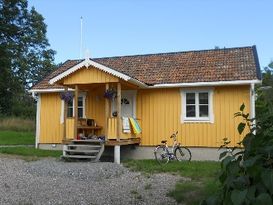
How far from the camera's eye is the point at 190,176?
12297mm

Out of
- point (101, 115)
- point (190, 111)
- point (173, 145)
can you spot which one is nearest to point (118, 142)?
point (173, 145)

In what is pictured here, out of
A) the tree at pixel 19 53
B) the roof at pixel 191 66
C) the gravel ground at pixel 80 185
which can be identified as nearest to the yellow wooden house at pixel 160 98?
the roof at pixel 191 66

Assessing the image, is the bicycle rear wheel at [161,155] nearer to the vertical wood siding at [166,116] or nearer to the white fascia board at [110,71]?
the vertical wood siding at [166,116]

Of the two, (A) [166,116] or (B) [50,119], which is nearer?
(A) [166,116]

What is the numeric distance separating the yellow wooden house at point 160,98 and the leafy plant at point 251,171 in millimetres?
12826

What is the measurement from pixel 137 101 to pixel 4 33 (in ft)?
113

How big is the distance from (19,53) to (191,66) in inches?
1347

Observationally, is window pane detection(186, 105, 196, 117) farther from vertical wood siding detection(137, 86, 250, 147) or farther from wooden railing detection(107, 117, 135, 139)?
wooden railing detection(107, 117, 135, 139)

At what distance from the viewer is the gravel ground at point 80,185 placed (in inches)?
340

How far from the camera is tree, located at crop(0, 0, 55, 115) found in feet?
153

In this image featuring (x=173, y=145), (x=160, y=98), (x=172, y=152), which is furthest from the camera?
(x=160, y=98)

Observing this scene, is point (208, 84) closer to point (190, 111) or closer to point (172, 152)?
point (190, 111)

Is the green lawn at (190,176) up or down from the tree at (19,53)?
down

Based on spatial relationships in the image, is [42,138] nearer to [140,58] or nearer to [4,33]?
[140,58]
